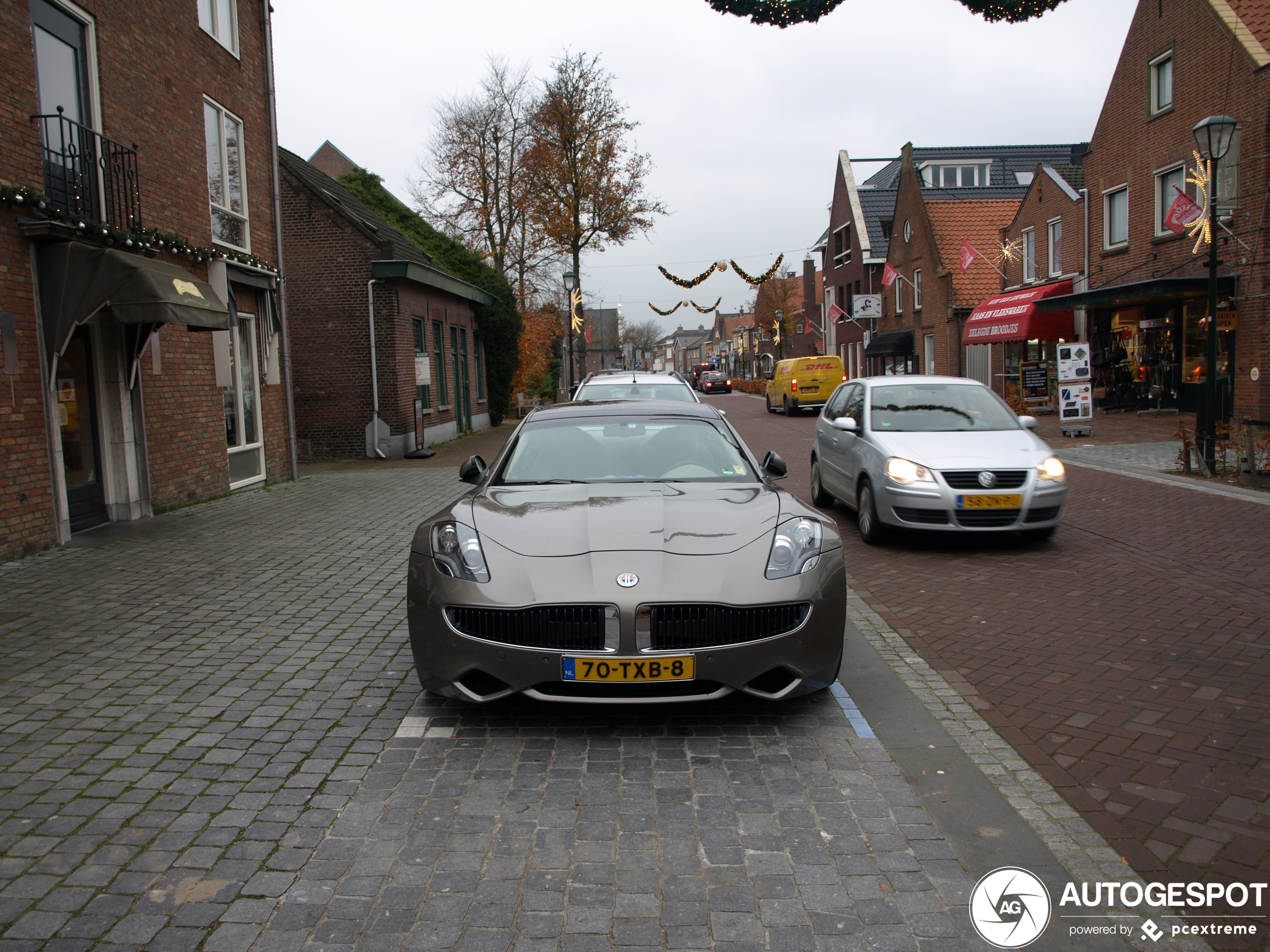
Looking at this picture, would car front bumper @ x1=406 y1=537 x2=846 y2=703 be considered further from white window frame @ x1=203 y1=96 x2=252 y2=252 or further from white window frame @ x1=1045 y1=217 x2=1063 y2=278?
white window frame @ x1=1045 y1=217 x2=1063 y2=278

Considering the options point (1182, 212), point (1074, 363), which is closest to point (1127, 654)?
point (1074, 363)

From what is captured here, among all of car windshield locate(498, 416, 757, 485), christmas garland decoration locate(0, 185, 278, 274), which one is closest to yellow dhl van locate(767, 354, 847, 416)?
christmas garland decoration locate(0, 185, 278, 274)

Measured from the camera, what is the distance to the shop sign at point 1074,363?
19469 mm

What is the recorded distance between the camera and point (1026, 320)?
27.0m

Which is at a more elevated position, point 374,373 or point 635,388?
point 374,373

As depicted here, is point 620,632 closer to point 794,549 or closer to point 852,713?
point 794,549

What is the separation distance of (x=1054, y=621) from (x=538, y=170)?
34161 millimetres

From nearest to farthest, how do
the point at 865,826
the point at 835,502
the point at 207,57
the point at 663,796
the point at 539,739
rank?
the point at 865,826 → the point at 663,796 → the point at 539,739 → the point at 835,502 → the point at 207,57

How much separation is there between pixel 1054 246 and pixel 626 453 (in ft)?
90.6

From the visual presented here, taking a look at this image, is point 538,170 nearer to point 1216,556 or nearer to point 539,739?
point 1216,556

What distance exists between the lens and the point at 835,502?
1094cm

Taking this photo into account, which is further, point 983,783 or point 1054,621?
point 1054,621

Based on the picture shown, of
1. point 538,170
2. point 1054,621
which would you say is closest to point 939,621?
point 1054,621

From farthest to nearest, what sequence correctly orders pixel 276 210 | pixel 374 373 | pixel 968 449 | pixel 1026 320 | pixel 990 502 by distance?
pixel 1026 320, pixel 374 373, pixel 276 210, pixel 968 449, pixel 990 502
